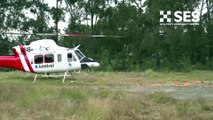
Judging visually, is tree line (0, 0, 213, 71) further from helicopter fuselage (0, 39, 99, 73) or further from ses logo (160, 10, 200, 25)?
helicopter fuselage (0, 39, 99, 73)

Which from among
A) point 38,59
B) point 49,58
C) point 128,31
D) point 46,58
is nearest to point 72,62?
point 49,58

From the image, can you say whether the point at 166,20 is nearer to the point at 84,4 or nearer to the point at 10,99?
the point at 84,4

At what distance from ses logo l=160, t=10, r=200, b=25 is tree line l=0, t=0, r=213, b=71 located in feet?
1.05

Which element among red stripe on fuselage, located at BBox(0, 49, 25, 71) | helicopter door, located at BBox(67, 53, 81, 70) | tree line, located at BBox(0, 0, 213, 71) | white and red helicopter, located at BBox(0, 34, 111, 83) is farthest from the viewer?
tree line, located at BBox(0, 0, 213, 71)

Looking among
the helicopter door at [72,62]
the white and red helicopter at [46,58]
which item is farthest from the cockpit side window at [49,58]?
the helicopter door at [72,62]

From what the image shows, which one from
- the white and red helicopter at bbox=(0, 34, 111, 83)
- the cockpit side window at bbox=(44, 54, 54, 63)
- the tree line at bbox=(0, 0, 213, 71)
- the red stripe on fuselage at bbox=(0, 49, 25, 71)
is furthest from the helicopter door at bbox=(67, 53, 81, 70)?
the tree line at bbox=(0, 0, 213, 71)

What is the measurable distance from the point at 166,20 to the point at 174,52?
2539mm

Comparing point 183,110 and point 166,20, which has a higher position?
point 166,20

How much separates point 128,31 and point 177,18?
3.87 meters

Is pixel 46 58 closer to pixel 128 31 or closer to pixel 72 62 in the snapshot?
pixel 72 62

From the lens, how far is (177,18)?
1294 inches

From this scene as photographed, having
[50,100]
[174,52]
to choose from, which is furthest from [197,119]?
[174,52]

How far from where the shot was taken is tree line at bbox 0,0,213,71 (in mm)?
32438

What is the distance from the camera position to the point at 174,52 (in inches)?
1271
